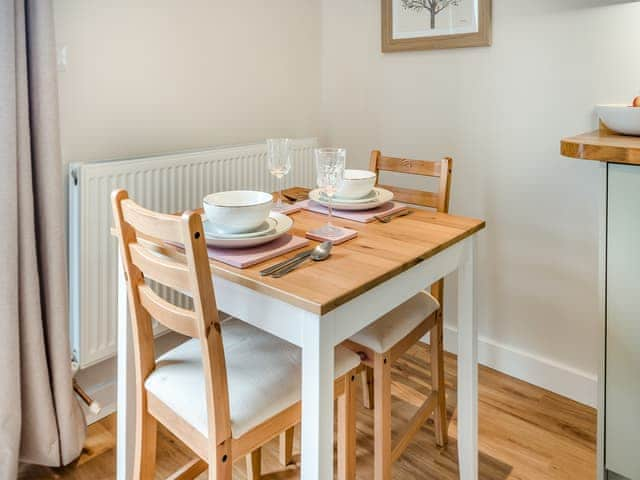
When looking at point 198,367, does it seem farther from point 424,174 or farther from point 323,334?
point 424,174

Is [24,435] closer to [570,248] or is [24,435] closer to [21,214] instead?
[21,214]

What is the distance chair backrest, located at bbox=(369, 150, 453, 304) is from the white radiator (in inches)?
28.5

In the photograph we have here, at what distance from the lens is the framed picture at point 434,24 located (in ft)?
6.90

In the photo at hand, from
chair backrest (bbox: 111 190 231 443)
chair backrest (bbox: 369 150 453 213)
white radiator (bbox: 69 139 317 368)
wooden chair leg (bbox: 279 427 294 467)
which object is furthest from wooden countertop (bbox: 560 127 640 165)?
white radiator (bbox: 69 139 317 368)

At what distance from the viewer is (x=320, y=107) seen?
2.81 meters

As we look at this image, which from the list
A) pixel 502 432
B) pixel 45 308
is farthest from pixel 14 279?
pixel 502 432

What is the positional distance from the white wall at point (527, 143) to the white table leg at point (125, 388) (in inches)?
59.0

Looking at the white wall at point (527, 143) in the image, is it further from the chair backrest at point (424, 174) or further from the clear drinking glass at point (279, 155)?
the clear drinking glass at point (279, 155)

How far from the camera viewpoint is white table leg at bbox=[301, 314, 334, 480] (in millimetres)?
1012

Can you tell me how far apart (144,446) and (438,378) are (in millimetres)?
973

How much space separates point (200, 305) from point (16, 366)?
907 millimetres

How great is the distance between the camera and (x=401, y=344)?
5.04 feet

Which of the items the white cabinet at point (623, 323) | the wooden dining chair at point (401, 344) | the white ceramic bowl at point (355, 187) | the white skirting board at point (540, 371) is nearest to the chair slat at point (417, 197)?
the wooden dining chair at point (401, 344)

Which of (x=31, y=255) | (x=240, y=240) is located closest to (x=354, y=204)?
(x=240, y=240)
